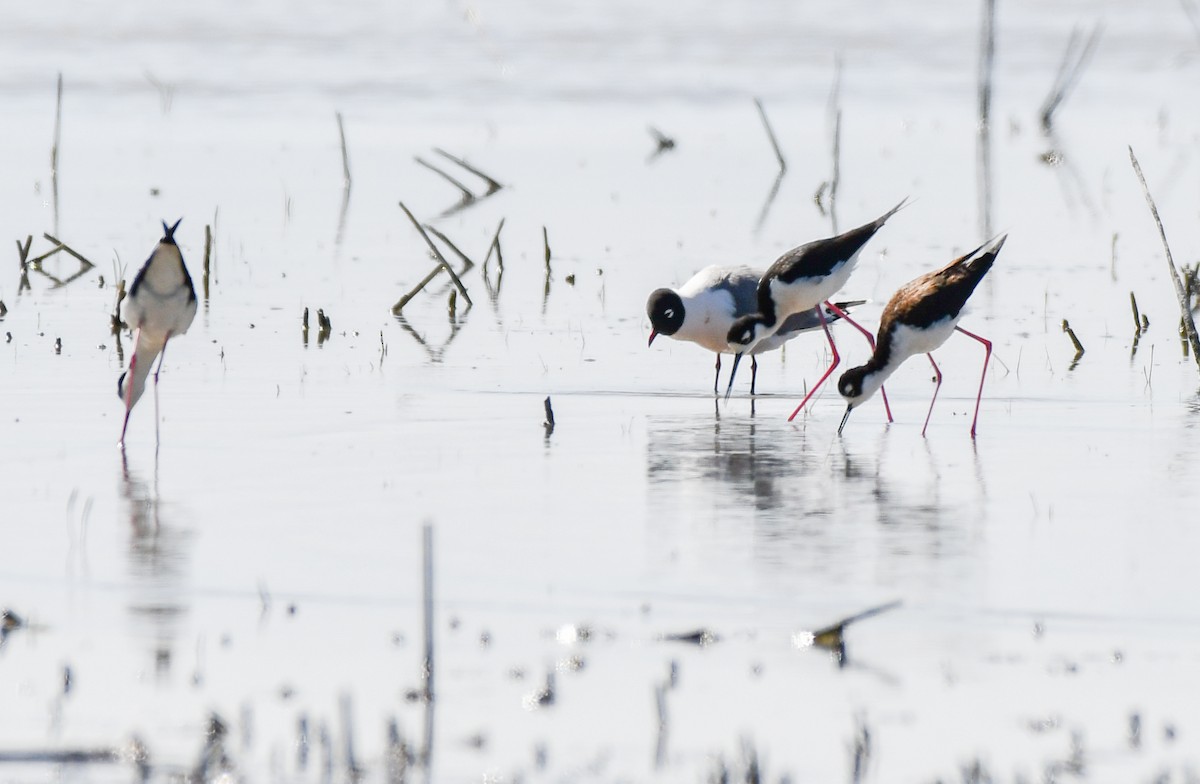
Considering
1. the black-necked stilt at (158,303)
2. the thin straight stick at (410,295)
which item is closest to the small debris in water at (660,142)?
the thin straight stick at (410,295)

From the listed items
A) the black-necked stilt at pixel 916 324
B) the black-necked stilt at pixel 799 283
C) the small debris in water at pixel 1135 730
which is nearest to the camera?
the small debris in water at pixel 1135 730

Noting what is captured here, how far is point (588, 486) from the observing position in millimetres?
8102

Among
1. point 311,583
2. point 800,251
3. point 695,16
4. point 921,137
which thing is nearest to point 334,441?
point 311,583

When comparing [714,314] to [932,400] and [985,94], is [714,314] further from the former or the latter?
[985,94]

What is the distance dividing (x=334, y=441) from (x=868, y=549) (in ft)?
9.30

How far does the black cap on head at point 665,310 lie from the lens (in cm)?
1114

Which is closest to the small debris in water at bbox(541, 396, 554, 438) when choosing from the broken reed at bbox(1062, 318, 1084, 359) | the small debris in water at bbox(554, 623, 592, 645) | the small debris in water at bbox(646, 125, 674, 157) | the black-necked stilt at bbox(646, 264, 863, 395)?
the black-necked stilt at bbox(646, 264, 863, 395)

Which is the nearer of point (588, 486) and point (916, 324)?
point (588, 486)

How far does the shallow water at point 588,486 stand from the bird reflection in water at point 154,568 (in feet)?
0.06

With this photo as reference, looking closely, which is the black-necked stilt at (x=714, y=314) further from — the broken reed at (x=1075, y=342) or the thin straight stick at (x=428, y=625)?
the thin straight stick at (x=428, y=625)

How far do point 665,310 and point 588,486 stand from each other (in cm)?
322

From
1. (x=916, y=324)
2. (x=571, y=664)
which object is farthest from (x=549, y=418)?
(x=571, y=664)

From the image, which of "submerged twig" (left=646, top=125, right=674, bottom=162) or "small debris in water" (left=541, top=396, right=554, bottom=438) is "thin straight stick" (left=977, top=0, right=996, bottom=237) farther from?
"small debris in water" (left=541, top=396, right=554, bottom=438)

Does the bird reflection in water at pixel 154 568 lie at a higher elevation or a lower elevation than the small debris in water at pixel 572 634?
higher
